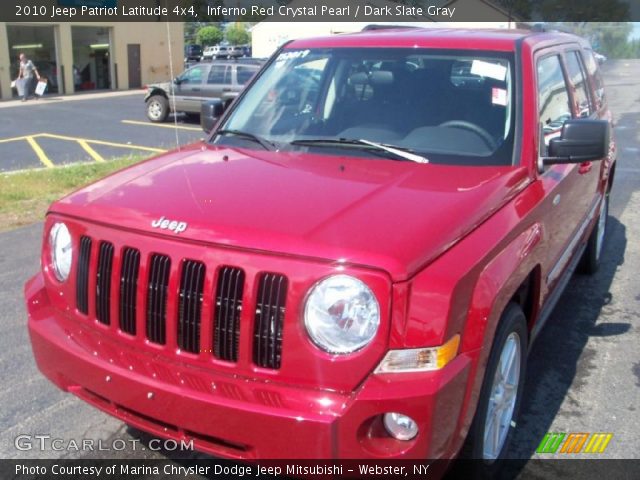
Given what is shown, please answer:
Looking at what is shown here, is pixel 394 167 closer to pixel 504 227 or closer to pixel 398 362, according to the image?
pixel 504 227

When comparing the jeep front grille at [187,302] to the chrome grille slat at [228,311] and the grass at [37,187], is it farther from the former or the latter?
the grass at [37,187]

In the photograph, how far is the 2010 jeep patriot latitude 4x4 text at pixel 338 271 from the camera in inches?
93.4

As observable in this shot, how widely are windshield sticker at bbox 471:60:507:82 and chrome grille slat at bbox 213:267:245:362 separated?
206cm

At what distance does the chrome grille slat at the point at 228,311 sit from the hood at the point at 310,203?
0.39 feet

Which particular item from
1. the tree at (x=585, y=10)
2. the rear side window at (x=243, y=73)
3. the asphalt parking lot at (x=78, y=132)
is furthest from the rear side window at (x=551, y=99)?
the tree at (x=585, y=10)

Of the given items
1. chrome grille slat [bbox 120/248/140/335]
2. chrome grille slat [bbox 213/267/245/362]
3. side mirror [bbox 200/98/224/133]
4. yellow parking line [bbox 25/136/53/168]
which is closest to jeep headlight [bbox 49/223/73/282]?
chrome grille slat [bbox 120/248/140/335]

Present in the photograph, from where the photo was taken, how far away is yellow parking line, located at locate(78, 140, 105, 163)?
41.1ft

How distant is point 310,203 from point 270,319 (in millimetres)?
575

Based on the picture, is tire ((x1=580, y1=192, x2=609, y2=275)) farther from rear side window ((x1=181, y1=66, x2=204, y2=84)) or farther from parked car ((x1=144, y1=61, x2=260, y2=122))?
rear side window ((x1=181, y1=66, x2=204, y2=84))

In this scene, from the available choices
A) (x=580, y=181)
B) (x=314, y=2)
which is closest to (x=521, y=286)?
(x=580, y=181)

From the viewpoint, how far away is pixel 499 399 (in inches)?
119

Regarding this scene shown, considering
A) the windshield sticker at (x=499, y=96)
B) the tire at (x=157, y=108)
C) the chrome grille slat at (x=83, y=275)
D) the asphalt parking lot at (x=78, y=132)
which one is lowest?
the asphalt parking lot at (x=78, y=132)

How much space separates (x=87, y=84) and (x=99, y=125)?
44.5 feet

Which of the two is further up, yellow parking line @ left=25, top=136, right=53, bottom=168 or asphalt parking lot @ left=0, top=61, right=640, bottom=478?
asphalt parking lot @ left=0, top=61, right=640, bottom=478
